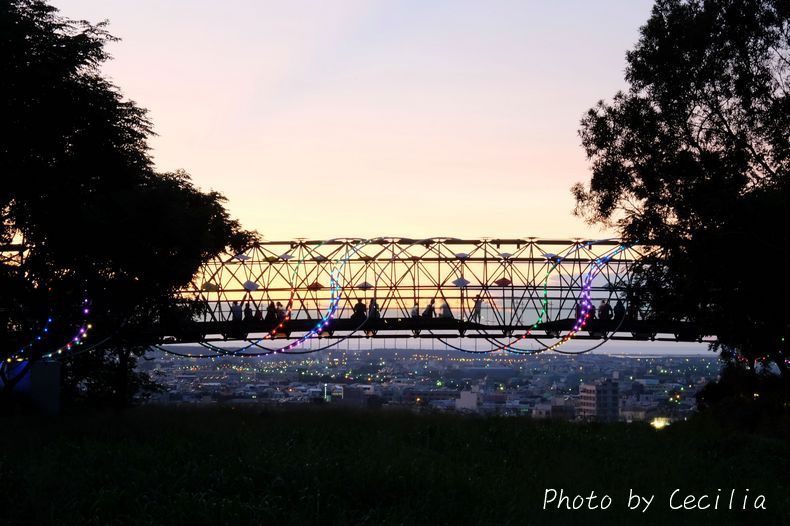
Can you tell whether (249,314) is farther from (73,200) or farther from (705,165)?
(705,165)

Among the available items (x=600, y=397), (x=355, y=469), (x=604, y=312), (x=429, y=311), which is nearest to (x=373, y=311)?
(x=429, y=311)

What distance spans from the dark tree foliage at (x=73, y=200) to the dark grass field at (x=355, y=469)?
373 centimetres

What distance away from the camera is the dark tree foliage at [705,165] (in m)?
25.5

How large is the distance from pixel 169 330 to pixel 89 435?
7.78m

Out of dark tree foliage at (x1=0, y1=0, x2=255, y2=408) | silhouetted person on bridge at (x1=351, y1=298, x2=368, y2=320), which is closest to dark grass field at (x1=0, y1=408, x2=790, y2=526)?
dark tree foliage at (x1=0, y1=0, x2=255, y2=408)

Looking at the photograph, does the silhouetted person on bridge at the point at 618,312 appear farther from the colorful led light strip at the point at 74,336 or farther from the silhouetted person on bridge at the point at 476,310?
the colorful led light strip at the point at 74,336

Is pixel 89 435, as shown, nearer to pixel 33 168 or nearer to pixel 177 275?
pixel 177 275

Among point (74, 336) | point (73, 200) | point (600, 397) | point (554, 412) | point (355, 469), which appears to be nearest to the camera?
point (355, 469)

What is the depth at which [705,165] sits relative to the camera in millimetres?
27812

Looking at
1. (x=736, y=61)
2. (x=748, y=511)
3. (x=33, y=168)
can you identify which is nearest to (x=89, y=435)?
(x=33, y=168)

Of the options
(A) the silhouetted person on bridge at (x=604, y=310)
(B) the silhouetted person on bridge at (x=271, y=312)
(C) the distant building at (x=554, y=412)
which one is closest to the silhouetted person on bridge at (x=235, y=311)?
(B) the silhouetted person on bridge at (x=271, y=312)

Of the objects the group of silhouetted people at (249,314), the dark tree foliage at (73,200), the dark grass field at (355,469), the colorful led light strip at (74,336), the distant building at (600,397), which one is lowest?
the distant building at (600,397)

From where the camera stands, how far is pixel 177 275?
28953 millimetres

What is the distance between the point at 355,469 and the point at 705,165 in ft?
44.9
